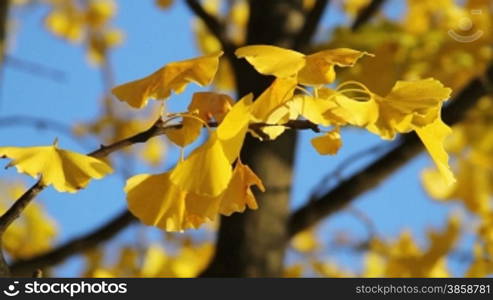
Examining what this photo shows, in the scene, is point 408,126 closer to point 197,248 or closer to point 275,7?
point 275,7

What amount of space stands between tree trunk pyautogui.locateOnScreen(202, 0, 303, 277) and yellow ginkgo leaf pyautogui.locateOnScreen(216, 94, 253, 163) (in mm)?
756

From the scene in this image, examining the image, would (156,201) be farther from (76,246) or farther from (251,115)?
(76,246)

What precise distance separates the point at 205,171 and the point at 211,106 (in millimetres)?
64

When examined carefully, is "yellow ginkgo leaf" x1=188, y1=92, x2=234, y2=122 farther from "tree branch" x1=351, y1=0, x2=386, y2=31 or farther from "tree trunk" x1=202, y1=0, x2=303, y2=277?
"tree branch" x1=351, y1=0, x2=386, y2=31

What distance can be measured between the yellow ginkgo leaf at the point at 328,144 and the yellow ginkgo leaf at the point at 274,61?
62 mm

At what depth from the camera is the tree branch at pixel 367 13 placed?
4.93 feet

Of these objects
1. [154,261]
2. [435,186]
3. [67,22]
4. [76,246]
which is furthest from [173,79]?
[67,22]

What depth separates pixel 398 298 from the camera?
0.93 m

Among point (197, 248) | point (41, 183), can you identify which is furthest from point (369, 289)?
point (197, 248)

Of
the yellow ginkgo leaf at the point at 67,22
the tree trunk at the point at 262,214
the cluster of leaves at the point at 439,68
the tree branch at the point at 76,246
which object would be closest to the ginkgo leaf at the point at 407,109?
the cluster of leaves at the point at 439,68

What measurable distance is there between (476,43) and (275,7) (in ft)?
1.18

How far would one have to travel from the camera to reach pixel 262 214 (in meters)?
1.39

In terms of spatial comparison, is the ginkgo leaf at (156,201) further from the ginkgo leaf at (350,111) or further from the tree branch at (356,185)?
the tree branch at (356,185)

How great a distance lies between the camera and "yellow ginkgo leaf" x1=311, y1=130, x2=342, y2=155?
617mm
